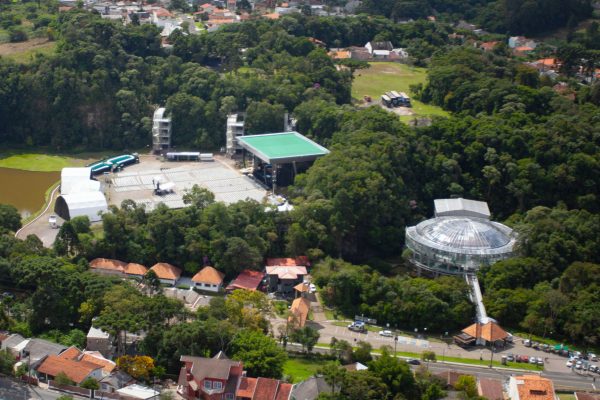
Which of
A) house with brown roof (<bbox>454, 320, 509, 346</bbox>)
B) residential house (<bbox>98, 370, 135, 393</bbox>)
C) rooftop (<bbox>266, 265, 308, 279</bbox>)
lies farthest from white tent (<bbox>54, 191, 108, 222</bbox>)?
house with brown roof (<bbox>454, 320, 509, 346</bbox>)

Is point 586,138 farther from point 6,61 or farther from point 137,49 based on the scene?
point 6,61

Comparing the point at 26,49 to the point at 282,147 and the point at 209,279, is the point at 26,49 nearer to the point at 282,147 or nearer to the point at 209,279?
the point at 282,147

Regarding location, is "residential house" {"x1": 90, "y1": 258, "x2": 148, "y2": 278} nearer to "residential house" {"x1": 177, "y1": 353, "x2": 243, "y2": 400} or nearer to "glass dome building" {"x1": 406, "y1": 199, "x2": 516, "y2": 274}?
"residential house" {"x1": 177, "y1": 353, "x2": 243, "y2": 400}

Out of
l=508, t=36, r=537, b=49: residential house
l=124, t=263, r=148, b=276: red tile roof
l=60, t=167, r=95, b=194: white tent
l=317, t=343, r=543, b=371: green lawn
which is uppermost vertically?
l=508, t=36, r=537, b=49: residential house

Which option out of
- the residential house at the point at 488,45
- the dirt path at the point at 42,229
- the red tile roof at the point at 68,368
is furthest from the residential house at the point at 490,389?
the residential house at the point at 488,45

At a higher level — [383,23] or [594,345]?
[383,23]

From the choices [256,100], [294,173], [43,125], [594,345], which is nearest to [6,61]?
[43,125]

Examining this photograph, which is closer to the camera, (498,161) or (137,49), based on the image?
(498,161)
